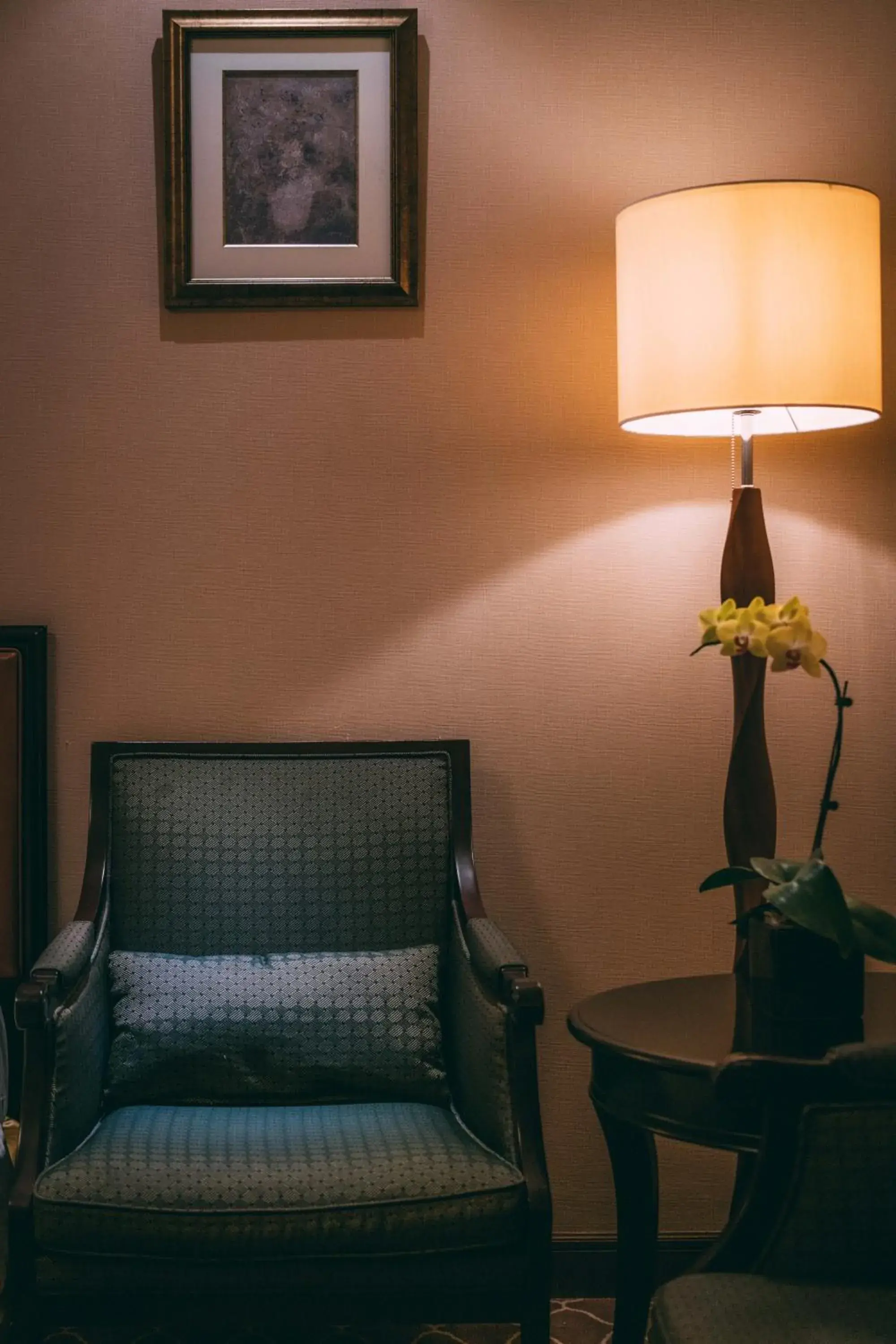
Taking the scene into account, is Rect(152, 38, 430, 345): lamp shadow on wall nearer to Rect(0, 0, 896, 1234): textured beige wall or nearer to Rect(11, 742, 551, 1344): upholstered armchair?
Rect(0, 0, 896, 1234): textured beige wall

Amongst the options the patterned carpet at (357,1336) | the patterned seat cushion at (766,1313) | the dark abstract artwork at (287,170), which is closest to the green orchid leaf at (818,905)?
the patterned seat cushion at (766,1313)

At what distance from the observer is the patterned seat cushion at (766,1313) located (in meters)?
1.34

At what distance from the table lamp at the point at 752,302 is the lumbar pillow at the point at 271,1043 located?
731mm

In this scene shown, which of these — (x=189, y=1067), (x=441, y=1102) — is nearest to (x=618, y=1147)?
(x=441, y=1102)

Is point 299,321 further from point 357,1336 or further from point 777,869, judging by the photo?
point 357,1336

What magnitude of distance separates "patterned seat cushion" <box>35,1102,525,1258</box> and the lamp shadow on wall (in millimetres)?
1400

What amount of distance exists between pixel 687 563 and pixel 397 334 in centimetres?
68

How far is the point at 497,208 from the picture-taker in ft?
8.11

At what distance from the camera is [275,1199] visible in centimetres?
173

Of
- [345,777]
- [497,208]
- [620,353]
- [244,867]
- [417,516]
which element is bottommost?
[244,867]

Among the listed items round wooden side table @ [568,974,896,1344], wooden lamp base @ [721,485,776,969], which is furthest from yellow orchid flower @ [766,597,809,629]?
round wooden side table @ [568,974,896,1344]

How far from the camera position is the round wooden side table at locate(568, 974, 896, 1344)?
5.72ft

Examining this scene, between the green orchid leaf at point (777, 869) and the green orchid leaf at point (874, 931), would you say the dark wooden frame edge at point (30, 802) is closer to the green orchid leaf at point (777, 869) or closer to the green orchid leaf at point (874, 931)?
the green orchid leaf at point (777, 869)

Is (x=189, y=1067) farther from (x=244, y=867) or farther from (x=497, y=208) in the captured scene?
(x=497, y=208)
